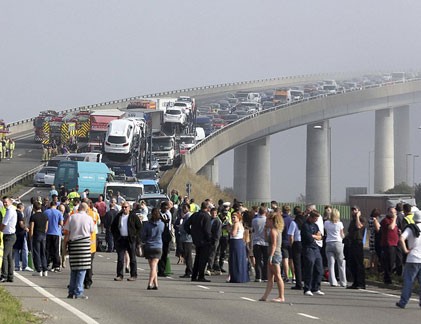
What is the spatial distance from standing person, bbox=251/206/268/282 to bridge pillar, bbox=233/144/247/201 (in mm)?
91644

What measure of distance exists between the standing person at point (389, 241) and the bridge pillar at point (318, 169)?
9227cm

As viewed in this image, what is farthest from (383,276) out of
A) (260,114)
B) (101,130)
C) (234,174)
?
(234,174)

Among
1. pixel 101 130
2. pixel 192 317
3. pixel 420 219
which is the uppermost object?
pixel 101 130

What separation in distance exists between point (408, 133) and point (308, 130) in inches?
737

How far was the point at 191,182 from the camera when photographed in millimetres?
78625

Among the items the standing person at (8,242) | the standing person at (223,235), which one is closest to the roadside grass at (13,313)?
the standing person at (8,242)

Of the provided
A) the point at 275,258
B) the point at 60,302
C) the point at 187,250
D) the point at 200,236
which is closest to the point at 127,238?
the point at 200,236

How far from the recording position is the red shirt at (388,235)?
28.0 metres

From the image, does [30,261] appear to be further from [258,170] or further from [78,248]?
[258,170]

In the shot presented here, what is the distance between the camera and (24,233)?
29281 millimetres

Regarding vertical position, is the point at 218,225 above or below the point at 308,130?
below

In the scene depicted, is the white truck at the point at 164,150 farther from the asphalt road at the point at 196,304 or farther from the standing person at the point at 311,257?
the standing person at the point at 311,257

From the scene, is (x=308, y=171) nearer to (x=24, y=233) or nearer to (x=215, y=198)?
(x=215, y=198)

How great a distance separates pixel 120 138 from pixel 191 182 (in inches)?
319
